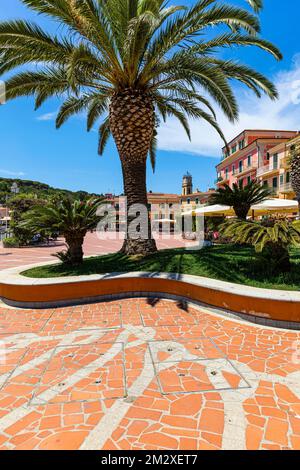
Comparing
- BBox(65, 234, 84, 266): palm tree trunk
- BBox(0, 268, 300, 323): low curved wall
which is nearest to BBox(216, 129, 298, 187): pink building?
BBox(65, 234, 84, 266): palm tree trunk

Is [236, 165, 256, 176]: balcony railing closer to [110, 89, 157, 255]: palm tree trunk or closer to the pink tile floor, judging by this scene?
the pink tile floor

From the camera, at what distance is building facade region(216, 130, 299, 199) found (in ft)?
92.2

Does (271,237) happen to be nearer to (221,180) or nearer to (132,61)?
(132,61)

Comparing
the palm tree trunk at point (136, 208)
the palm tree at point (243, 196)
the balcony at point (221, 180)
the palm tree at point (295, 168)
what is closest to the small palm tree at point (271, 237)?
the palm tree trunk at point (136, 208)

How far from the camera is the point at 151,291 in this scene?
6.95m

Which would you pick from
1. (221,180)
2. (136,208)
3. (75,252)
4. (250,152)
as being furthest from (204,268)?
→ (221,180)

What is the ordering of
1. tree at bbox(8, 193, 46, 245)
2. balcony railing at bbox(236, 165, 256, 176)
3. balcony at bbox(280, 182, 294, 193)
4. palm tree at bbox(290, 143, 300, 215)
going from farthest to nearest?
balcony railing at bbox(236, 165, 256, 176)
balcony at bbox(280, 182, 294, 193)
tree at bbox(8, 193, 46, 245)
palm tree at bbox(290, 143, 300, 215)

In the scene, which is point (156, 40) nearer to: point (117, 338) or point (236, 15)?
point (236, 15)

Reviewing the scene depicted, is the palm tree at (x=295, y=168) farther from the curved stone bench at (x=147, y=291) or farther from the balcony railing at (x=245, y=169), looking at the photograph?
the balcony railing at (x=245, y=169)

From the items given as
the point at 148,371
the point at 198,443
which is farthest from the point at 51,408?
the point at 198,443

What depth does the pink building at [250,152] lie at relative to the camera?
31.8 meters

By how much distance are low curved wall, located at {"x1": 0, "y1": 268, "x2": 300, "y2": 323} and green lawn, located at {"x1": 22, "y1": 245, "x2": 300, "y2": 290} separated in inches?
20.3

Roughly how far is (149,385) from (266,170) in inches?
1279

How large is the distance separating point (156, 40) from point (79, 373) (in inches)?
346
